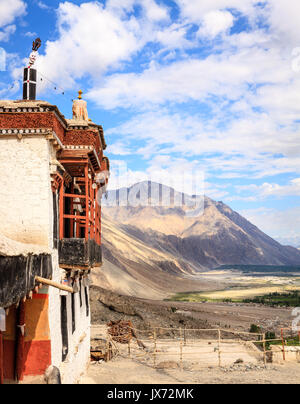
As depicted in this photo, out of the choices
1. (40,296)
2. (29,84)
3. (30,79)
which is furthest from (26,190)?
(30,79)

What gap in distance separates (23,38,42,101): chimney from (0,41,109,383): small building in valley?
0.04 m

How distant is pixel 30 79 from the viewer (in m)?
14.0

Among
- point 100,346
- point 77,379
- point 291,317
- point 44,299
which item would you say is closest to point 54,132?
point 44,299

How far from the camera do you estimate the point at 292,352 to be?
20234mm

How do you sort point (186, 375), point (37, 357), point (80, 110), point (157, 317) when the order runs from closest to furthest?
point (37, 357), point (80, 110), point (186, 375), point (157, 317)

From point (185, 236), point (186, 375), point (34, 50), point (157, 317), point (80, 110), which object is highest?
point (34, 50)

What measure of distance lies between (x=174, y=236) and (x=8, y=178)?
142002mm

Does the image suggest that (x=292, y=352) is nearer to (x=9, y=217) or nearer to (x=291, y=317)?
(x=9, y=217)

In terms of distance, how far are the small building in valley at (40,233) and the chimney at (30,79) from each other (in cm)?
4

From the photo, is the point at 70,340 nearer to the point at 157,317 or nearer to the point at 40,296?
the point at 40,296

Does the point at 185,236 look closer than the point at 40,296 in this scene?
No

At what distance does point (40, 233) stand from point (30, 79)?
622cm
